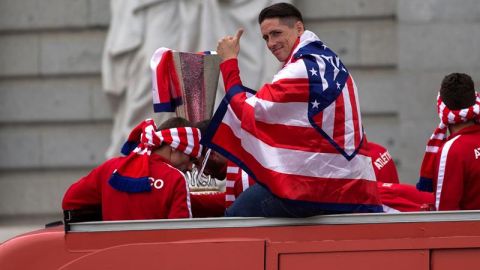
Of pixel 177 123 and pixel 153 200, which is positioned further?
pixel 177 123

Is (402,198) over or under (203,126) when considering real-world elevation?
under

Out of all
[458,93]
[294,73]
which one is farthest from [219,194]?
[458,93]

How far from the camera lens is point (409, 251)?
4.38m

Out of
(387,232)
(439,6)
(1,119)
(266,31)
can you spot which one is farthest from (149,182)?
(1,119)

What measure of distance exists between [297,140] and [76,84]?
7523mm

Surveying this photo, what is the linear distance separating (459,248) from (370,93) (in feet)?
24.0

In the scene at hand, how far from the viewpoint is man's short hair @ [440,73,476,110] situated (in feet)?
18.0

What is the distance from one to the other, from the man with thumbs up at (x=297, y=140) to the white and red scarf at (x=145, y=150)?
1.29 ft

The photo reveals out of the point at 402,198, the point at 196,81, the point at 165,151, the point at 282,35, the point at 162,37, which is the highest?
the point at 162,37

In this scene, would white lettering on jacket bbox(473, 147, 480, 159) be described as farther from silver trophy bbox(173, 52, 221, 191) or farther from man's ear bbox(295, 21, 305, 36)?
silver trophy bbox(173, 52, 221, 191)

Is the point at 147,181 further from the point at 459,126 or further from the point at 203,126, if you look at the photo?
the point at 459,126

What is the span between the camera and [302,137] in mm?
4781

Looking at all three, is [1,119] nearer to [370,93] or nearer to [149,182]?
[370,93]

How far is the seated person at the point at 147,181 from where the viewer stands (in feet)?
16.7
